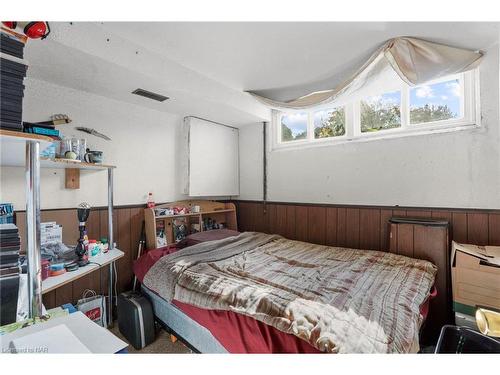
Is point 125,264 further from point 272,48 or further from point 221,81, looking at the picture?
point 272,48

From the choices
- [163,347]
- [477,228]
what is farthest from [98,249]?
[477,228]

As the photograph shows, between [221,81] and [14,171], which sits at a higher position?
[221,81]

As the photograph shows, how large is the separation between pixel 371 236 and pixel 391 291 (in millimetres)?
1040

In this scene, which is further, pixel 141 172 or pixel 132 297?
pixel 141 172

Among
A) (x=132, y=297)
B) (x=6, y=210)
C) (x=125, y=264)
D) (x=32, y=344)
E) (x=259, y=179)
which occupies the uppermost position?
(x=259, y=179)

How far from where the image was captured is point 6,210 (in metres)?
1.20

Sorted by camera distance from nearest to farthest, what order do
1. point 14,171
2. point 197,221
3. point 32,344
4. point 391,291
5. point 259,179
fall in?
point 32,344, point 391,291, point 14,171, point 197,221, point 259,179

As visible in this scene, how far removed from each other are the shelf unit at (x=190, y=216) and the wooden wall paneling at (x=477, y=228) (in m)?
2.34

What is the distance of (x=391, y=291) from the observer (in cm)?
132

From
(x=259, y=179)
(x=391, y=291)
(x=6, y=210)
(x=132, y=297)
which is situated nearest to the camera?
(x=6, y=210)

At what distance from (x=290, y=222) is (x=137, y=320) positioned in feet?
6.04

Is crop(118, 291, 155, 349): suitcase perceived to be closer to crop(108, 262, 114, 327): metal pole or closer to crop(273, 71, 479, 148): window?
crop(108, 262, 114, 327): metal pole
